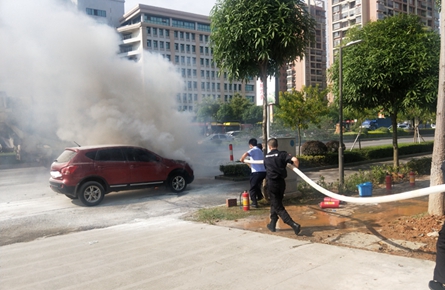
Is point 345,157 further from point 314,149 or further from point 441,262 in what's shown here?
point 441,262

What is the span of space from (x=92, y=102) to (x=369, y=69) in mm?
10790

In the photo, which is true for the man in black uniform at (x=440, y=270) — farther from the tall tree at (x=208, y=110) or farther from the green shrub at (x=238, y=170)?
the tall tree at (x=208, y=110)

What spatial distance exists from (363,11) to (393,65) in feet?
251

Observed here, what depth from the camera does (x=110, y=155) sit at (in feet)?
35.1

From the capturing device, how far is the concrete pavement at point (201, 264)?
4648 millimetres

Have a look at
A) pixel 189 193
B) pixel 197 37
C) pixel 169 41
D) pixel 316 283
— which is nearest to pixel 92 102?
pixel 189 193

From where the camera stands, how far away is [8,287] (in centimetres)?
484

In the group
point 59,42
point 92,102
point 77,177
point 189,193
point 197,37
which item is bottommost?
point 189,193

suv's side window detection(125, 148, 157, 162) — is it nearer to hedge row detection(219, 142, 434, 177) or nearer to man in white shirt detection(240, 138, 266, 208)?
man in white shirt detection(240, 138, 266, 208)

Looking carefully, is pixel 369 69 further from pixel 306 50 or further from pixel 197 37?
pixel 197 37

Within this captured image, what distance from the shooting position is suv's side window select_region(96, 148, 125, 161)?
10523 millimetres

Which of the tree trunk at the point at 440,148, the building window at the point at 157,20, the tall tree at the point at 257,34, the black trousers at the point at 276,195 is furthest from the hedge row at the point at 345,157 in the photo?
the building window at the point at 157,20

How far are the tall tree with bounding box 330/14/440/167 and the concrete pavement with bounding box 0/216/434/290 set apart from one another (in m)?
8.06

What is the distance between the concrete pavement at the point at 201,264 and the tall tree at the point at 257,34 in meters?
4.43
